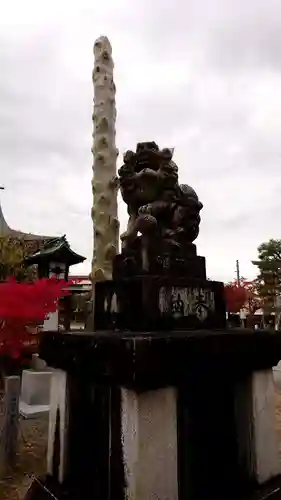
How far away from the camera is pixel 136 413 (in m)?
2.56

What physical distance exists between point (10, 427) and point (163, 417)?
343 cm

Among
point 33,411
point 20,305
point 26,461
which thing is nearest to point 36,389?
point 33,411

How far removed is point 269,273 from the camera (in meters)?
27.0

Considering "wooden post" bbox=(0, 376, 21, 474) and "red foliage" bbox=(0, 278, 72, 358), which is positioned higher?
"red foliage" bbox=(0, 278, 72, 358)

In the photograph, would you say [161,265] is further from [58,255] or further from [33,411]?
[58,255]

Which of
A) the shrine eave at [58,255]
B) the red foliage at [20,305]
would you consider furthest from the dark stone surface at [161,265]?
the shrine eave at [58,255]

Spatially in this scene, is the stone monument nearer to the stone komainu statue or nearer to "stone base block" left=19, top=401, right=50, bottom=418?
the stone komainu statue

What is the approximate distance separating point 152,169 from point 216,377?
2.16 meters

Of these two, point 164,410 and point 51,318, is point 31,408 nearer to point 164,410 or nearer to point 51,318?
point 51,318

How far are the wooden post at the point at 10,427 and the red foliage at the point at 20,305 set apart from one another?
3.14 meters

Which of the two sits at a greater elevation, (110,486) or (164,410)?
(164,410)

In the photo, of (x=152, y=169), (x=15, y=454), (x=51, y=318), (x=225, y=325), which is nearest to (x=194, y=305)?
(x=225, y=325)

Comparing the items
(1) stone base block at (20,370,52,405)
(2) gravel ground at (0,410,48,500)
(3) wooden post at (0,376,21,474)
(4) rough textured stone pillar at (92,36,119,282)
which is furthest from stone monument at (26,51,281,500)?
(1) stone base block at (20,370,52,405)

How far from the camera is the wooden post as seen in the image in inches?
195
